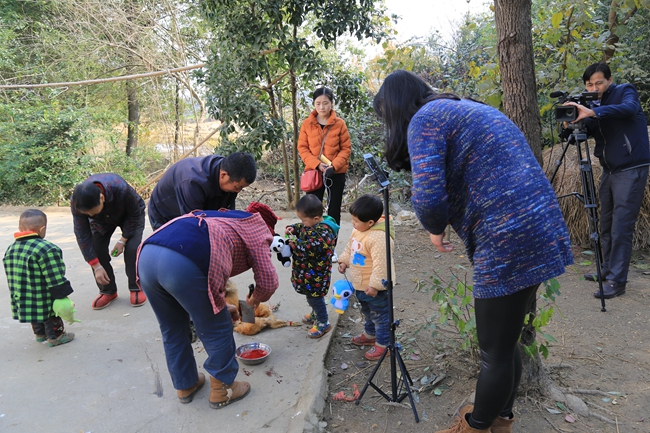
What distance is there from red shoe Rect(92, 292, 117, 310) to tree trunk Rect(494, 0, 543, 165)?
3842 millimetres

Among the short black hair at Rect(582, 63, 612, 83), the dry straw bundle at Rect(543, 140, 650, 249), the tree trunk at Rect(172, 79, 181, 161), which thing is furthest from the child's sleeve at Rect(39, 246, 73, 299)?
the tree trunk at Rect(172, 79, 181, 161)

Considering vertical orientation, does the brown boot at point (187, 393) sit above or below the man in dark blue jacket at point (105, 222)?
below

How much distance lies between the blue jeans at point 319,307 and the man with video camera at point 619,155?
2466 mm

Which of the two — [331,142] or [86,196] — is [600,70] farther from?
[86,196]

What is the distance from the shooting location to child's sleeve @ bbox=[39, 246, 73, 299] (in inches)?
134

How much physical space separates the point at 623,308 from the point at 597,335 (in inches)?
25.1

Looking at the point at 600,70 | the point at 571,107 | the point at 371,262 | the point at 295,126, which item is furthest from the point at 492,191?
the point at 295,126

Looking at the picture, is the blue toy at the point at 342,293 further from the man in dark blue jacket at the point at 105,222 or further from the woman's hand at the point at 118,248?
the woman's hand at the point at 118,248

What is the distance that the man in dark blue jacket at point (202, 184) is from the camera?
286 centimetres

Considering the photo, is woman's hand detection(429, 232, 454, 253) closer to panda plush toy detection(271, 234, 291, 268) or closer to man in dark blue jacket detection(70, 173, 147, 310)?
panda plush toy detection(271, 234, 291, 268)

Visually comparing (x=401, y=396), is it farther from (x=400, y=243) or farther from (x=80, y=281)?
(x=80, y=281)

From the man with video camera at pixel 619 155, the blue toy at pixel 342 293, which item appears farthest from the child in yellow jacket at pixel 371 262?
the man with video camera at pixel 619 155

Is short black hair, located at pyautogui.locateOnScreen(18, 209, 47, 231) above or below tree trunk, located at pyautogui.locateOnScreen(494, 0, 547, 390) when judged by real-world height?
below

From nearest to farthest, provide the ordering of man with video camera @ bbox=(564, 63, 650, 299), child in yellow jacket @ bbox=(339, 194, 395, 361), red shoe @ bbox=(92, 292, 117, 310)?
child in yellow jacket @ bbox=(339, 194, 395, 361) → man with video camera @ bbox=(564, 63, 650, 299) → red shoe @ bbox=(92, 292, 117, 310)
